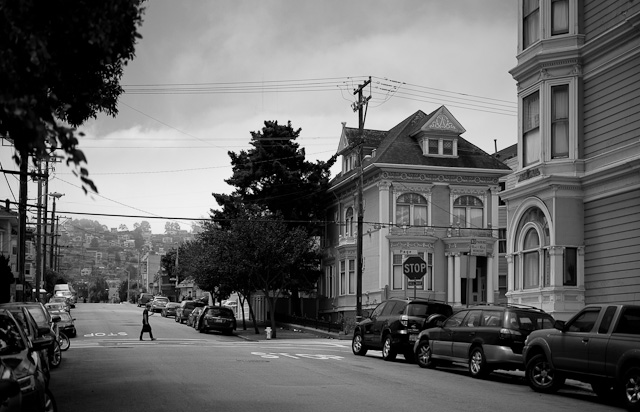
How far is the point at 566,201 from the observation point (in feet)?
75.9

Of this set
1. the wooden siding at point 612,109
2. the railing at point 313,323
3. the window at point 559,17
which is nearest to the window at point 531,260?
the wooden siding at point 612,109

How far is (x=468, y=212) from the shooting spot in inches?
1940

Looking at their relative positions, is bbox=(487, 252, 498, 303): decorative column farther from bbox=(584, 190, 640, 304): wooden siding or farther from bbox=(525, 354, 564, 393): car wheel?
bbox=(525, 354, 564, 393): car wheel

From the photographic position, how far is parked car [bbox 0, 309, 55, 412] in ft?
30.2

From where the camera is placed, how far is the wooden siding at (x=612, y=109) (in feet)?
69.4

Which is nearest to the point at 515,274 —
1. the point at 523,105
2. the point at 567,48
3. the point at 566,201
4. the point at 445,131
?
the point at 566,201

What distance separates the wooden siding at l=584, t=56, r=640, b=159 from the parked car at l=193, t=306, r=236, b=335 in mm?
28606

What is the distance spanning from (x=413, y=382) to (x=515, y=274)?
9.08 metres

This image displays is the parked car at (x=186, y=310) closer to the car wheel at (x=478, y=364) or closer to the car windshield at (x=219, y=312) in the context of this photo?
the car windshield at (x=219, y=312)

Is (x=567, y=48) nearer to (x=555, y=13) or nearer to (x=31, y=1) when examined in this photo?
(x=555, y=13)

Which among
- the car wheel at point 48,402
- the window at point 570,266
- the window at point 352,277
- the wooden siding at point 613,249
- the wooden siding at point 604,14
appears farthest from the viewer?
the window at point 352,277

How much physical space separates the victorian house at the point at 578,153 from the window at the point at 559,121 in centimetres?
3

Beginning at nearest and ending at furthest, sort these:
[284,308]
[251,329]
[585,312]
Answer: [585,312] → [251,329] → [284,308]

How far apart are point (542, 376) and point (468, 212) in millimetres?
32786
